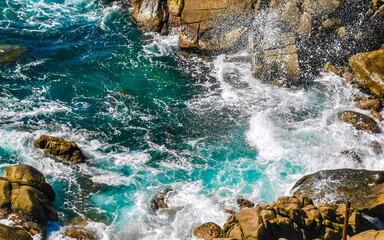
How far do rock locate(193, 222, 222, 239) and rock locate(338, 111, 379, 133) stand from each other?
12.4m

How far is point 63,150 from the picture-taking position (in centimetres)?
2250

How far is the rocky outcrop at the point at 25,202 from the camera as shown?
17562mm

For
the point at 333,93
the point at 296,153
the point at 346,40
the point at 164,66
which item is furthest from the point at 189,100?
the point at 346,40

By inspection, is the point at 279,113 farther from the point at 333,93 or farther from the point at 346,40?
the point at 346,40

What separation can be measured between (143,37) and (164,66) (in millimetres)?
4830

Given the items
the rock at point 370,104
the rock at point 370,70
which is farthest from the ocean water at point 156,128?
the rock at point 370,70

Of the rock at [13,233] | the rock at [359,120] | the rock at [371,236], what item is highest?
the rock at [359,120]

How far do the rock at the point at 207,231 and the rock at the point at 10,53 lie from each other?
20828 millimetres

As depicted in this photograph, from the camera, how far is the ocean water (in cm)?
2092

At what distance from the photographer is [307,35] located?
100 feet

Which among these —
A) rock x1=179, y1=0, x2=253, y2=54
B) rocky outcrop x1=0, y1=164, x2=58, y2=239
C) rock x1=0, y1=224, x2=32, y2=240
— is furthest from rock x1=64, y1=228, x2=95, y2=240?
rock x1=179, y1=0, x2=253, y2=54

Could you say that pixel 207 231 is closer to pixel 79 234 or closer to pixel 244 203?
pixel 244 203

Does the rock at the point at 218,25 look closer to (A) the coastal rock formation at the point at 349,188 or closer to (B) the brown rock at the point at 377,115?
(B) the brown rock at the point at 377,115

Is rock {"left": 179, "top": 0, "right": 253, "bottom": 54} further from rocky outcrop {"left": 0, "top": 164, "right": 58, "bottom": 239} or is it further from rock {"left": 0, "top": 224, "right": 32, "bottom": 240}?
rock {"left": 0, "top": 224, "right": 32, "bottom": 240}
